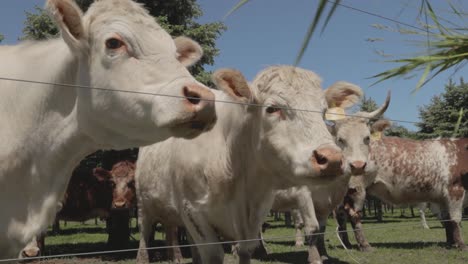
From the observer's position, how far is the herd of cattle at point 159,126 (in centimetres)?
216

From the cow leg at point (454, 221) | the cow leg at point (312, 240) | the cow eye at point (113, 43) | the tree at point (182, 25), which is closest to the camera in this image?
the cow eye at point (113, 43)

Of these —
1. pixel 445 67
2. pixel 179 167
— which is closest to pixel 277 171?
pixel 179 167

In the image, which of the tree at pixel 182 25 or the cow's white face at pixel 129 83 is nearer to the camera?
the cow's white face at pixel 129 83

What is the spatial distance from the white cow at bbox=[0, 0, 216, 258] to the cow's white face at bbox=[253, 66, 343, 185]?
3.49 ft

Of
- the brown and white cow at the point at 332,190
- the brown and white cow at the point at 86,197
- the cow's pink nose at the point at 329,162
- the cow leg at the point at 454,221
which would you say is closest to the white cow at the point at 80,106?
the cow's pink nose at the point at 329,162

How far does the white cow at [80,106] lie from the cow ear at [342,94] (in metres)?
2.14

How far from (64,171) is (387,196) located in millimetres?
8264

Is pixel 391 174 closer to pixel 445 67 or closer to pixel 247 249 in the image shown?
pixel 247 249

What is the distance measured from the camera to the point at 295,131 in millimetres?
3256

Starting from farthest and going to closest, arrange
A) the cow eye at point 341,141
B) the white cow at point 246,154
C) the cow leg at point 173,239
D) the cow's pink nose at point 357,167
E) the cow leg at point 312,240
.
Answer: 1. the cow leg at point 173,239
2. the cow eye at point 341,141
3. the cow leg at point 312,240
4. the cow's pink nose at point 357,167
5. the white cow at point 246,154

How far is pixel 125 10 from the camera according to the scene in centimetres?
241

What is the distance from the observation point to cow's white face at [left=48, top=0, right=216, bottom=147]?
2121mm

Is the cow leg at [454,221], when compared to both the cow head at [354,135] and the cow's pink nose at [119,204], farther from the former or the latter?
the cow's pink nose at [119,204]

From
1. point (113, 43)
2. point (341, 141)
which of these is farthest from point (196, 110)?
point (341, 141)
